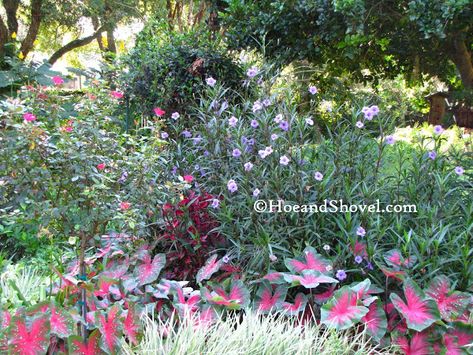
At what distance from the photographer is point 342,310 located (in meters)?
2.04

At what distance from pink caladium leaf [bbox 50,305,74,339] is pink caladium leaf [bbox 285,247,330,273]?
102 centimetres

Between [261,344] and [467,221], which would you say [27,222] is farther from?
[467,221]

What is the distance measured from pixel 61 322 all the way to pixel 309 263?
1.15 m

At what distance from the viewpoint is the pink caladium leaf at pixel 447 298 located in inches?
82.6

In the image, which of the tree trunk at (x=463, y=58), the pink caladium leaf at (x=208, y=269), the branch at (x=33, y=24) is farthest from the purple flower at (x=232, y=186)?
the branch at (x=33, y=24)

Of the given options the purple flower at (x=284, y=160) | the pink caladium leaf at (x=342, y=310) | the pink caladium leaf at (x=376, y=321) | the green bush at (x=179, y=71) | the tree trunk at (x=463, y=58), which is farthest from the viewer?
the tree trunk at (x=463, y=58)

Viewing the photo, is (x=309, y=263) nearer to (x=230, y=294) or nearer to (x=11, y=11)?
(x=230, y=294)

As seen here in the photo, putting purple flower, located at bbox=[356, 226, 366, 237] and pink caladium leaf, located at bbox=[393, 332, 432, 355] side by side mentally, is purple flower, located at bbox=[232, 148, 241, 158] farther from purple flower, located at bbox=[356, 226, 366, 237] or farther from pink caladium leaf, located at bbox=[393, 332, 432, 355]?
pink caladium leaf, located at bbox=[393, 332, 432, 355]

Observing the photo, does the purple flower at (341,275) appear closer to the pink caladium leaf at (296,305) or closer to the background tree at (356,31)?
the pink caladium leaf at (296,305)

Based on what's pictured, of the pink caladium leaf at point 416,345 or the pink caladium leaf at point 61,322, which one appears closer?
the pink caladium leaf at point 61,322

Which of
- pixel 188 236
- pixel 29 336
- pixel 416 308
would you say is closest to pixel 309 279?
pixel 416 308

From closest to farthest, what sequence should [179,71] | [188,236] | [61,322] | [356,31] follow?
[61,322], [188,236], [356,31], [179,71]

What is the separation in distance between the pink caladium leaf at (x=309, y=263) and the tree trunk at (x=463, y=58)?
142 inches

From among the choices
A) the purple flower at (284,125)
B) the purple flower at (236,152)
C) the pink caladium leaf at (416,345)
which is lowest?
the pink caladium leaf at (416,345)
